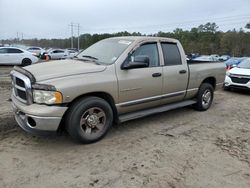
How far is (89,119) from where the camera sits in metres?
4.16

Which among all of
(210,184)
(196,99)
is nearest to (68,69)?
(210,184)

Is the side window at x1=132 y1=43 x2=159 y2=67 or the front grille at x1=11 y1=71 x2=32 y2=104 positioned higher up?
the side window at x1=132 y1=43 x2=159 y2=67

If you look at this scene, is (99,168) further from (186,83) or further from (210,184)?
(186,83)

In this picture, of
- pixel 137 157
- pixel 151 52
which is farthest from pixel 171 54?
pixel 137 157

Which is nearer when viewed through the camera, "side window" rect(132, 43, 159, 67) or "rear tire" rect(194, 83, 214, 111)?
"side window" rect(132, 43, 159, 67)

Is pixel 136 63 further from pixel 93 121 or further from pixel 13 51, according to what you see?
pixel 13 51

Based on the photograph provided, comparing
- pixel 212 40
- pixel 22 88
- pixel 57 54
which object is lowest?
pixel 22 88

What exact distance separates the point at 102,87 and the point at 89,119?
0.58 meters

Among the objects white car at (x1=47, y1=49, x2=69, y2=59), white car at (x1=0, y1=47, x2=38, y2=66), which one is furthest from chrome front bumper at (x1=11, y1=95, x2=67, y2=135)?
white car at (x1=47, y1=49, x2=69, y2=59)

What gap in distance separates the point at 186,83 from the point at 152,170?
9.33ft

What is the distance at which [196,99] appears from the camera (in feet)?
20.8

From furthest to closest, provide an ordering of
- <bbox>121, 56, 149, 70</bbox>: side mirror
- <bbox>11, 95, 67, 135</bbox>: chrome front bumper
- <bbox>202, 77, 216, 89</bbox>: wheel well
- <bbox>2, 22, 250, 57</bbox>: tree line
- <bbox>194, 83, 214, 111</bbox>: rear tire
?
<bbox>2, 22, 250, 57</bbox>: tree line < <bbox>202, 77, 216, 89</bbox>: wheel well < <bbox>194, 83, 214, 111</bbox>: rear tire < <bbox>121, 56, 149, 70</bbox>: side mirror < <bbox>11, 95, 67, 135</bbox>: chrome front bumper

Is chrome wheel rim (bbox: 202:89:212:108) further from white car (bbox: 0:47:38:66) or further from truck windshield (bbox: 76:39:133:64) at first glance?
white car (bbox: 0:47:38:66)

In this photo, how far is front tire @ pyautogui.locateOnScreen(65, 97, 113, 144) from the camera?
3.90m
